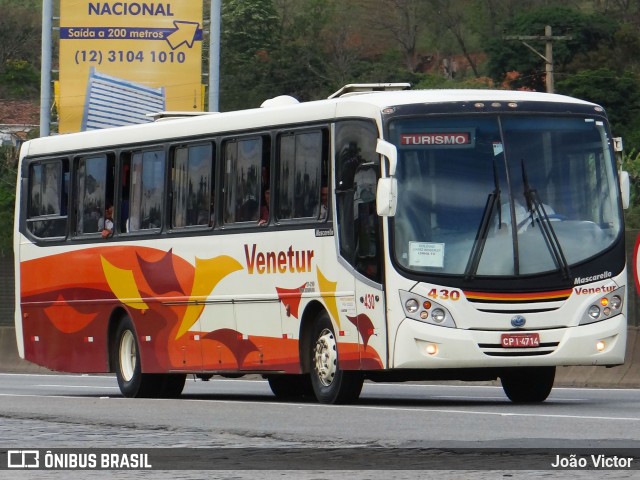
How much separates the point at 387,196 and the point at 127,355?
6.36 m

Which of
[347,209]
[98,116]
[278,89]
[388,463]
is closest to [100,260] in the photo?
[347,209]

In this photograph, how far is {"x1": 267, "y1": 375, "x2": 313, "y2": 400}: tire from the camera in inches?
847

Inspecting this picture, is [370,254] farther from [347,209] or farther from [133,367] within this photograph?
[133,367]

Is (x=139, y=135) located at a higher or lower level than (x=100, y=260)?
higher

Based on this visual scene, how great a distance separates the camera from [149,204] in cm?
2197

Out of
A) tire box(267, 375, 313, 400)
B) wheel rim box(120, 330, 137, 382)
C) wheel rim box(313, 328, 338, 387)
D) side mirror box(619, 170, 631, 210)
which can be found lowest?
tire box(267, 375, 313, 400)

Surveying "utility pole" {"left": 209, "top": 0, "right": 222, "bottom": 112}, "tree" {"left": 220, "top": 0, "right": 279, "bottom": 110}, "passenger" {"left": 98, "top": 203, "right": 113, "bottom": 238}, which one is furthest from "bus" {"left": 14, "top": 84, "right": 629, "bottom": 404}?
"tree" {"left": 220, "top": 0, "right": 279, "bottom": 110}

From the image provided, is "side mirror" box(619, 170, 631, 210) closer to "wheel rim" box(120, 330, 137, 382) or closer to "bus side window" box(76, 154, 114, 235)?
"wheel rim" box(120, 330, 137, 382)

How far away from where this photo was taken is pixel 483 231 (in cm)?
1767

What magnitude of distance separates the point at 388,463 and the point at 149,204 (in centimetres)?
1100

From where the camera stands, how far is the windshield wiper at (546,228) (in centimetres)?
1780

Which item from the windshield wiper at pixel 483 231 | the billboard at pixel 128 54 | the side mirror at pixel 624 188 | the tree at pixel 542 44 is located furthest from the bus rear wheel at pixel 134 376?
the tree at pixel 542 44

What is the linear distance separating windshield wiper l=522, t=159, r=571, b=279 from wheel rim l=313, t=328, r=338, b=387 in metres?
2.38

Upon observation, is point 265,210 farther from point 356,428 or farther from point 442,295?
point 356,428
